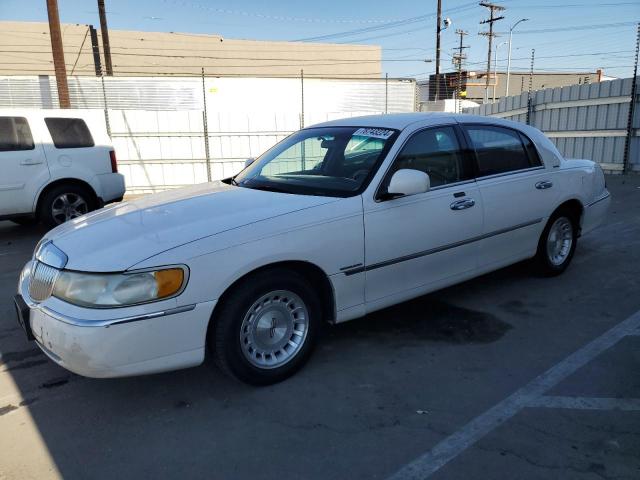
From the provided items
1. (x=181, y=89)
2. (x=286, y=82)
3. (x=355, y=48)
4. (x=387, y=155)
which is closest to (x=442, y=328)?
(x=387, y=155)

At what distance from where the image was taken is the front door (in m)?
3.62

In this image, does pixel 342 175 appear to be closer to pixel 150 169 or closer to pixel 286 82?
pixel 150 169

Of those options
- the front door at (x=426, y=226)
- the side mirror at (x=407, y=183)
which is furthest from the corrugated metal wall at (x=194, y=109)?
the side mirror at (x=407, y=183)

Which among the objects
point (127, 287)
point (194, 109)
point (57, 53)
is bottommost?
point (127, 287)

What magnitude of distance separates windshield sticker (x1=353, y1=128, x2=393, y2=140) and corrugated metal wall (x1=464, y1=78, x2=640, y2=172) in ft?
33.5

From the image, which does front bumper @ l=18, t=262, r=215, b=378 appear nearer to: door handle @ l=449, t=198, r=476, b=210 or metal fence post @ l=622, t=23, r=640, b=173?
door handle @ l=449, t=198, r=476, b=210

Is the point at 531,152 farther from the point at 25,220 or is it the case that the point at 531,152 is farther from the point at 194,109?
the point at 194,109

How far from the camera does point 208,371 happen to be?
140 inches

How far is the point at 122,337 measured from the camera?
274cm

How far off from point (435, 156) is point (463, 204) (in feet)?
1.44

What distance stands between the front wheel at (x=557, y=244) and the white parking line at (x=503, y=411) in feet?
3.87

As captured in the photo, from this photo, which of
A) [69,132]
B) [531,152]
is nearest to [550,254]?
[531,152]

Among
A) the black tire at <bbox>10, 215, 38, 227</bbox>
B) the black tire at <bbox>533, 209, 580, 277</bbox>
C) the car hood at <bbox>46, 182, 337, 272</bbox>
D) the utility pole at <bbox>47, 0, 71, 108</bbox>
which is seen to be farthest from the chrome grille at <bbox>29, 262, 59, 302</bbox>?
the utility pole at <bbox>47, 0, 71, 108</bbox>

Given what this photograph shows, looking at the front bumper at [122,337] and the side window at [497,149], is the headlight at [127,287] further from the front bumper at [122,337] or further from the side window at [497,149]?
the side window at [497,149]
